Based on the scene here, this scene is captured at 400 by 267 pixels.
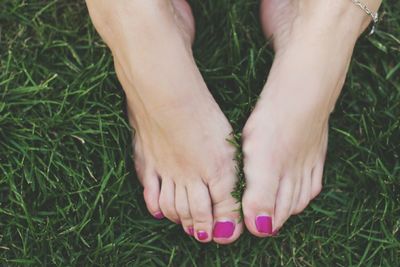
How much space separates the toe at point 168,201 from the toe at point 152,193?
1 centimetres

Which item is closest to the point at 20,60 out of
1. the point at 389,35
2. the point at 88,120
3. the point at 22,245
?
the point at 88,120

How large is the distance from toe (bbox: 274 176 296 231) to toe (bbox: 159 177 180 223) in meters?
0.21

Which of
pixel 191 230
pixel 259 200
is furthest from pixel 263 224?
pixel 191 230

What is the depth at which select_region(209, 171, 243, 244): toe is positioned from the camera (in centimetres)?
151

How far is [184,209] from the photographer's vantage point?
5.04ft

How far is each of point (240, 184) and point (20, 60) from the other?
579 millimetres

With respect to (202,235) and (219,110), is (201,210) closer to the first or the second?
(202,235)

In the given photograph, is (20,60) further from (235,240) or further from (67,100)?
(235,240)

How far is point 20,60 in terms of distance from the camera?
5.44 feet

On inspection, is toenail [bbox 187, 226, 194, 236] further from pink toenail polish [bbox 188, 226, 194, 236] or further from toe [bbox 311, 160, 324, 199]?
toe [bbox 311, 160, 324, 199]

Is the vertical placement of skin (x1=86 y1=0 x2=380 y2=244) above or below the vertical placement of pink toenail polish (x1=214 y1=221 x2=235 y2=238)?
above

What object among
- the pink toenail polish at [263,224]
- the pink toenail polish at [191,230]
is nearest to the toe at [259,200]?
the pink toenail polish at [263,224]

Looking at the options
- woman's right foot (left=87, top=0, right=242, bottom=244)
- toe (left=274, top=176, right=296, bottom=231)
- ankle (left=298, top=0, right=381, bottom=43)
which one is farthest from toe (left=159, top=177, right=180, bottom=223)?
ankle (left=298, top=0, right=381, bottom=43)

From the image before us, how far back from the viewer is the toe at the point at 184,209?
1.54 meters
